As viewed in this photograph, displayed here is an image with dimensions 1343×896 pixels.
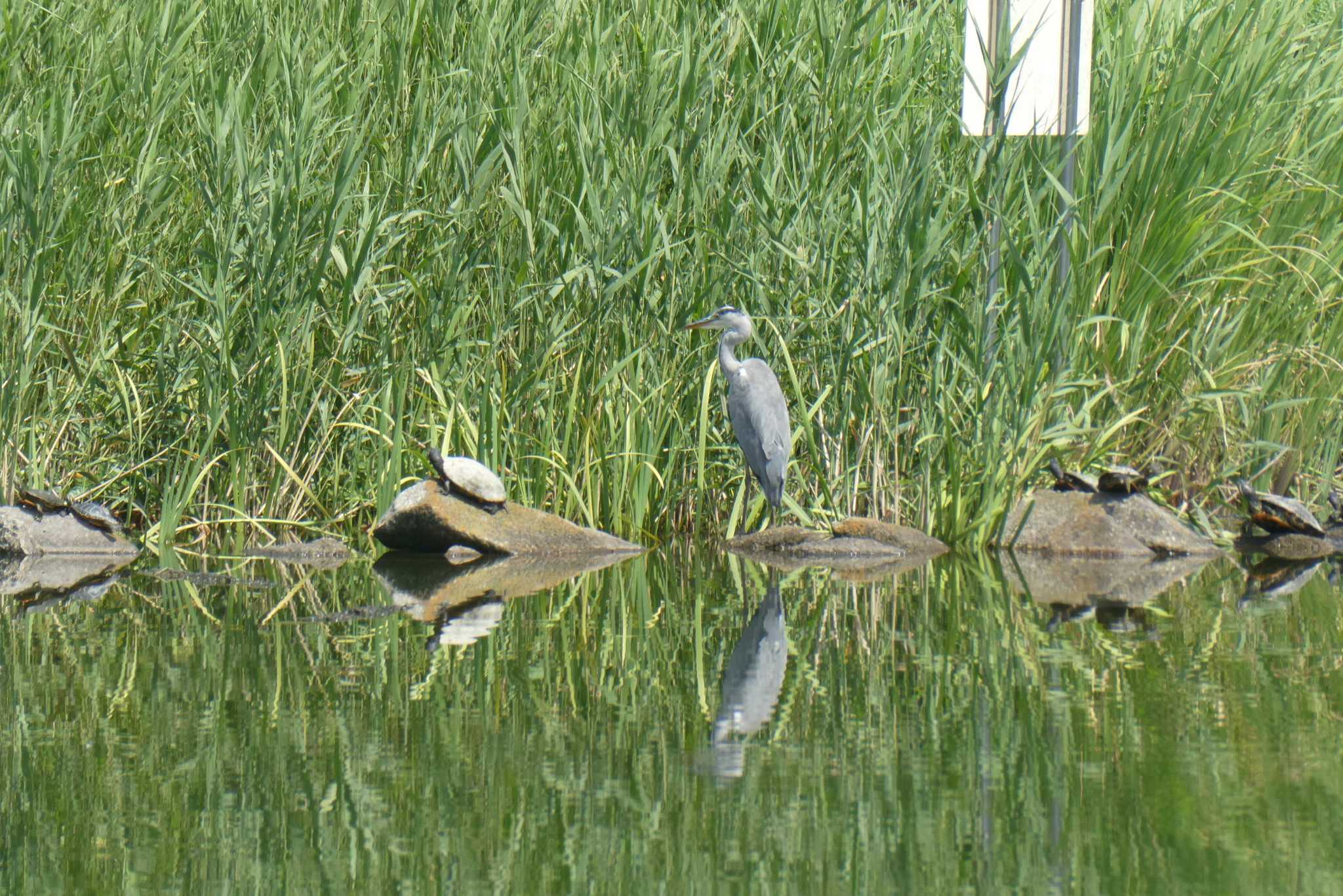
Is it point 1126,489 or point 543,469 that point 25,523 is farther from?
point 1126,489

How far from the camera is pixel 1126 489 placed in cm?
652

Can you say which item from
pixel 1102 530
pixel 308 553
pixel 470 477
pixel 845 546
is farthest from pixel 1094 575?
pixel 308 553

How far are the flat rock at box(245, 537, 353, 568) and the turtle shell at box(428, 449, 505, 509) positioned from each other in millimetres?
467

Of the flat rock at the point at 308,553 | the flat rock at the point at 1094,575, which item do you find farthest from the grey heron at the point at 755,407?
the flat rock at the point at 308,553

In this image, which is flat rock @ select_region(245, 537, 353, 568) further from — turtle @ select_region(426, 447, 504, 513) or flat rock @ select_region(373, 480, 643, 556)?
turtle @ select_region(426, 447, 504, 513)

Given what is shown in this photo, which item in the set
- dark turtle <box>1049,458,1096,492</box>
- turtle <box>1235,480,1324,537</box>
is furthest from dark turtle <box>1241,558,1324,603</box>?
dark turtle <box>1049,458,1096,492</box>

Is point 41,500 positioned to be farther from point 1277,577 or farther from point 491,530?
point 1277,577

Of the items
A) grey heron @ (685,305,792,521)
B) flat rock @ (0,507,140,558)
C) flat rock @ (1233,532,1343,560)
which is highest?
grey heron @ (685,305,792,521)

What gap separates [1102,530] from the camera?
6.45 metres

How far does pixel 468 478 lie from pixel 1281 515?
316cm

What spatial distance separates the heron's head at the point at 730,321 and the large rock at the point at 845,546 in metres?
0.77

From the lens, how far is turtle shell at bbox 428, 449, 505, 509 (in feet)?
20.5

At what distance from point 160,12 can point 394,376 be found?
2013mm

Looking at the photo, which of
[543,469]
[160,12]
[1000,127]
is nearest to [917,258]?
[1000,127]
